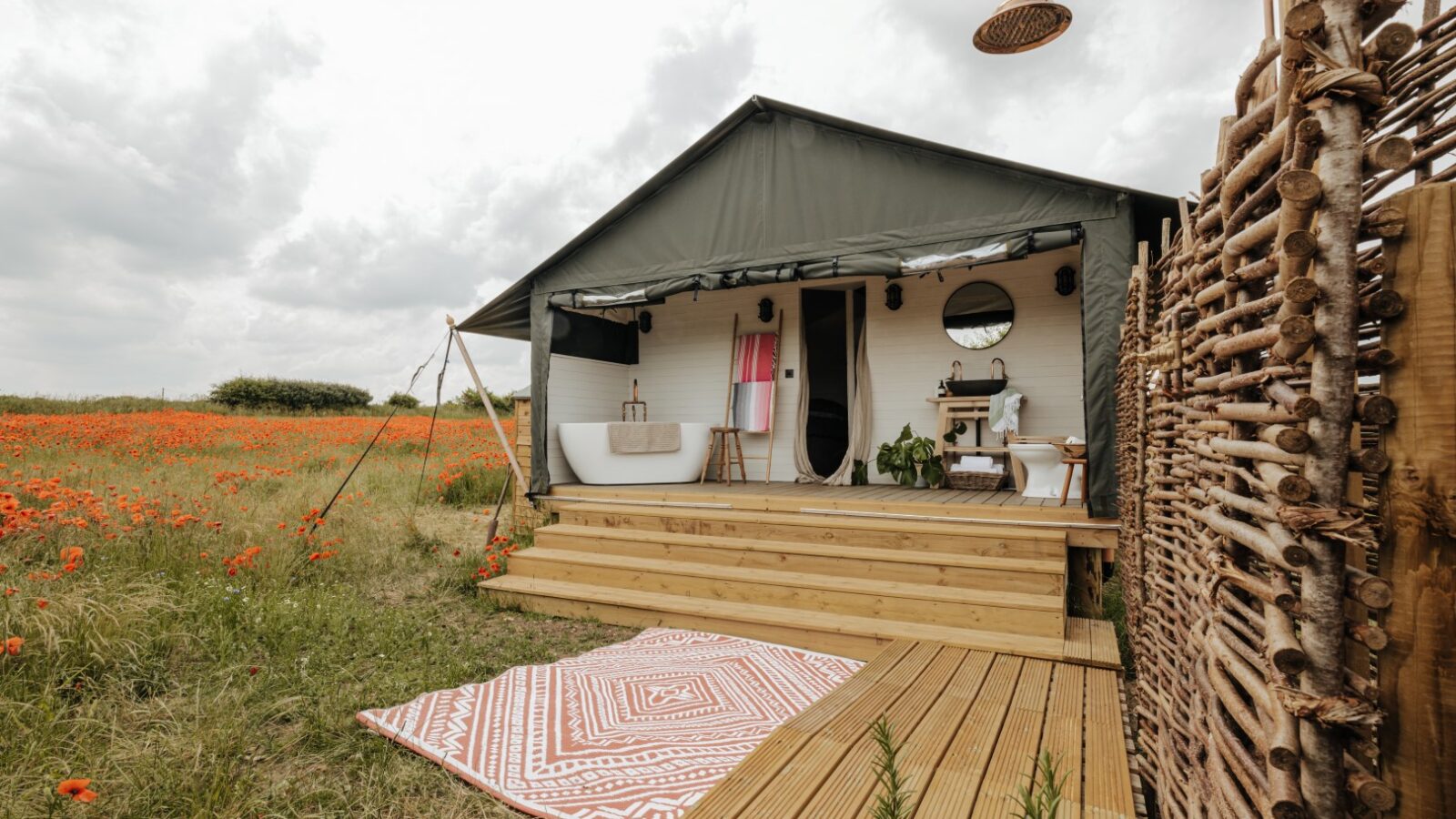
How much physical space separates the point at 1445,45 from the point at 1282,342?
59cm

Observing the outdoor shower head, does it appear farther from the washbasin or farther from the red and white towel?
the red and white towel

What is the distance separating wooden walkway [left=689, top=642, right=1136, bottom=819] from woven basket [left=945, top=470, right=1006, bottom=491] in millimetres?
2637

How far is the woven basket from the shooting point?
5660 millimetres

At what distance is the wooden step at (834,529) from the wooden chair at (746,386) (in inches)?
67.4

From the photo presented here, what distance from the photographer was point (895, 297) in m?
6.52

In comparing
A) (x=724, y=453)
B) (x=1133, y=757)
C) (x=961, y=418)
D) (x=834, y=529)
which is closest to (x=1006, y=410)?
(x=961, y=418)

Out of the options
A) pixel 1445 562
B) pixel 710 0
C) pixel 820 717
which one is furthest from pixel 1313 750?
pixel 710 0

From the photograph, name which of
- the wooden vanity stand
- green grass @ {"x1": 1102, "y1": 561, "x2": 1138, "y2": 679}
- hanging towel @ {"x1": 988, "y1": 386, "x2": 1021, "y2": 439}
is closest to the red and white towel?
the wooden vanity stand

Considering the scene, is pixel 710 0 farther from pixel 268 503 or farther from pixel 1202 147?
pixel 268 503

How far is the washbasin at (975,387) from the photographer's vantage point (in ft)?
19.4

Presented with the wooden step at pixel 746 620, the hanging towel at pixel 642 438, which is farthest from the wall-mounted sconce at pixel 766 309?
the wooden step at pixel 746 620

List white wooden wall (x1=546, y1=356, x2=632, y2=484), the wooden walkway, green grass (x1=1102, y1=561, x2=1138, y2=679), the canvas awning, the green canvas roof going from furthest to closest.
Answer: white wooden wall (x1=546, y1=356, x2=632, y2=484), the green canvas roof, the canvas awning, green grass (x1=1102, y1=561, x2=1138, y2=679), the wooden walkway

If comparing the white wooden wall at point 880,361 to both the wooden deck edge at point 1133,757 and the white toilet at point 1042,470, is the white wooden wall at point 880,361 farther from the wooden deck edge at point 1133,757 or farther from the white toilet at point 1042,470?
the wooden deck edge at point 1133,757

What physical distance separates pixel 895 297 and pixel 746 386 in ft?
6.18
